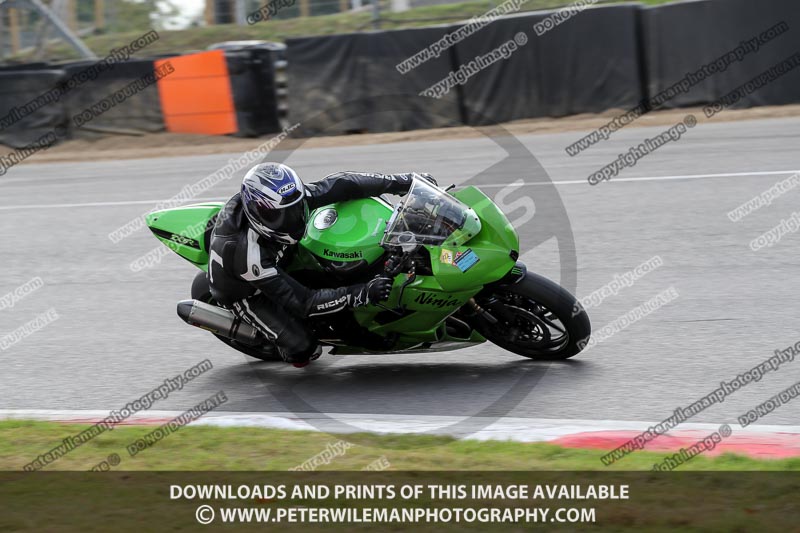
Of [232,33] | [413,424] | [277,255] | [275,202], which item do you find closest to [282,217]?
[275,202]

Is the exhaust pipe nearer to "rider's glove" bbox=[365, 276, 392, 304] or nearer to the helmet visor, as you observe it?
the helmet visor

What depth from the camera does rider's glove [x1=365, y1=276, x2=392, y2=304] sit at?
239 inches

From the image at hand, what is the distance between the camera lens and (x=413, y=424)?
592cm

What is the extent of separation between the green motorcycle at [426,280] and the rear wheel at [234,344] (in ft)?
0.69

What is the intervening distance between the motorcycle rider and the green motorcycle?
131mm

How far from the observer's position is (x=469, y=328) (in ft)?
21.6

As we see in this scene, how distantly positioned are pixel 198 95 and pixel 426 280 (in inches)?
501

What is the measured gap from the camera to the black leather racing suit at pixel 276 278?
632 cm

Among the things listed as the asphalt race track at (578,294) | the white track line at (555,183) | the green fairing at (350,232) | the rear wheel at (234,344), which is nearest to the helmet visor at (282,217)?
the green fairing at (350,232)

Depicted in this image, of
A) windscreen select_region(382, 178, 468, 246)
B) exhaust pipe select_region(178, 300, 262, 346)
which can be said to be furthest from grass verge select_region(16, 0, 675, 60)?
windscreen select_region(382, 178, 468, 246)
